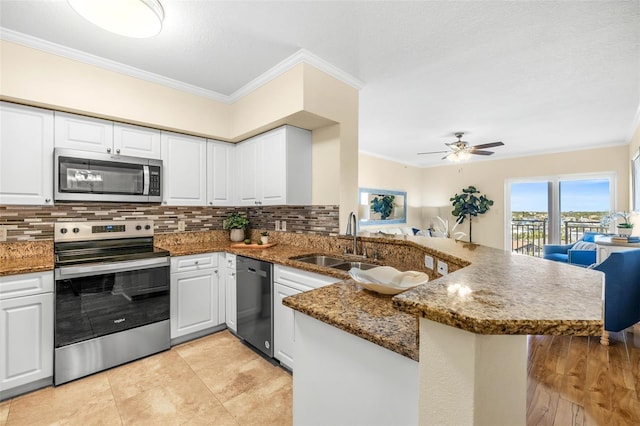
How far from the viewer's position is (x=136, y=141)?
275cm

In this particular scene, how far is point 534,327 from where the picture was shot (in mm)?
555

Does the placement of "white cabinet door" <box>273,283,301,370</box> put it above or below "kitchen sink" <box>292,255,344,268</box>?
below

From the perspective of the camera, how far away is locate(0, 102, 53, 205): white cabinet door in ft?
7.07

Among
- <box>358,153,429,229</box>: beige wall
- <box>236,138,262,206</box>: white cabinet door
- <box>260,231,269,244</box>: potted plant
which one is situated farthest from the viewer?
<box>358,153,429,229</box>: beige wall

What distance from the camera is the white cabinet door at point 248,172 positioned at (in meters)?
3.11

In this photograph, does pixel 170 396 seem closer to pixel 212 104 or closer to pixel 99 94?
pixel 99 94

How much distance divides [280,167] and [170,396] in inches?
79.5

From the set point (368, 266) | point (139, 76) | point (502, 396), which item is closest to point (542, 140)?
point (368, 266)

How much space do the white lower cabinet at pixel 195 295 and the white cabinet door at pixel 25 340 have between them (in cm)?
83

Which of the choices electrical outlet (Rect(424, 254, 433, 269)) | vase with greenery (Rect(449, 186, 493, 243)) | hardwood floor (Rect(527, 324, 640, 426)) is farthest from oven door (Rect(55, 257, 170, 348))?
vase with greenery (Rect(449, 186, 493, 243))

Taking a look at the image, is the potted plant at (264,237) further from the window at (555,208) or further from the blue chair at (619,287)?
the window at (555,208)

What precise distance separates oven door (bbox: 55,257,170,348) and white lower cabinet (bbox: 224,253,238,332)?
21.6 inches

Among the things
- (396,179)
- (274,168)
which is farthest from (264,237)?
(396,179)

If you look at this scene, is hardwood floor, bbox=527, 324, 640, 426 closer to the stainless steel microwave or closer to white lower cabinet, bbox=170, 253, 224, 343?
white lower cabinet, bbox=170, 253, 224, 343
